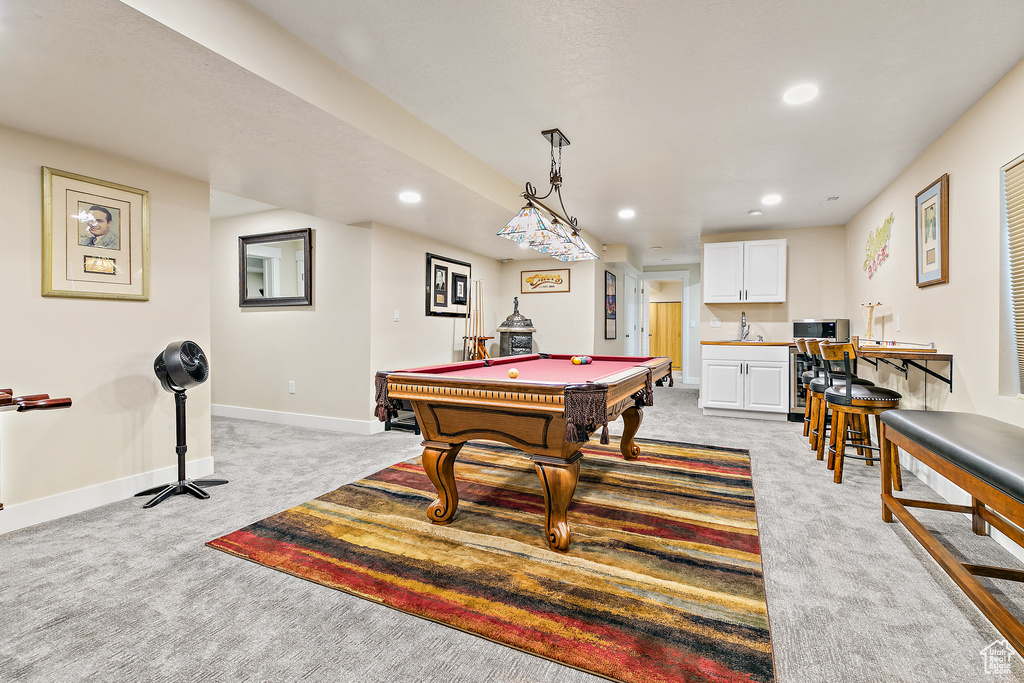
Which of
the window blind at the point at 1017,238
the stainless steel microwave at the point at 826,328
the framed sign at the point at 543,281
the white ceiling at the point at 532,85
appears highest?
the white ceiling at the point at 532,85

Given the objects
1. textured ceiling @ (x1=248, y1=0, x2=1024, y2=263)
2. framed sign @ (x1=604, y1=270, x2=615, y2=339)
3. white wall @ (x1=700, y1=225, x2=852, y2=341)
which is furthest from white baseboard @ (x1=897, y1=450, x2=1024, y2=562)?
framed sign @ (x1=604, y1=270, x2=615, y2=339)

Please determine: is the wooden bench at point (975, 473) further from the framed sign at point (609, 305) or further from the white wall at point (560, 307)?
the framed sign at point (609, 305)

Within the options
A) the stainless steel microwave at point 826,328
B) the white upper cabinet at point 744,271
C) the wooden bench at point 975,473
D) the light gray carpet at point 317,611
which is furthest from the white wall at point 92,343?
the stainless steel microwave at point 826,328

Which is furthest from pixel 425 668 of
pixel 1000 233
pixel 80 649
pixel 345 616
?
pixel 1000 233

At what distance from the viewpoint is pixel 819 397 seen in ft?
11.7

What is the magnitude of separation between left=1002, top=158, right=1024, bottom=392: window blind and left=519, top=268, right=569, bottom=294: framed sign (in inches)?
181

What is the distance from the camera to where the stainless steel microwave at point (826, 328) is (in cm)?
507

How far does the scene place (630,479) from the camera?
3029mm

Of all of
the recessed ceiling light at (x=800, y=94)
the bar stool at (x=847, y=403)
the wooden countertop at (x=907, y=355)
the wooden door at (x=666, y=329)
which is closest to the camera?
the recessed ceiling light at (x=800, y=94)

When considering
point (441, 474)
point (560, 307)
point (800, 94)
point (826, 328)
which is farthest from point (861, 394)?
point (560, 307)

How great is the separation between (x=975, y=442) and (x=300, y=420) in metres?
5.08

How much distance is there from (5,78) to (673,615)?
3.40 meters

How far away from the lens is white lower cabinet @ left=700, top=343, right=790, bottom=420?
16.2ft

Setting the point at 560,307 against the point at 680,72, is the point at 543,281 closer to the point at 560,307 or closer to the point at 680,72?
the point at 560,307
